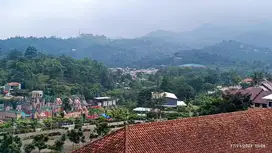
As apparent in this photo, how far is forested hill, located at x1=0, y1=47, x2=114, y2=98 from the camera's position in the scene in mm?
62125

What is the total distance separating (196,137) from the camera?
39.6ft

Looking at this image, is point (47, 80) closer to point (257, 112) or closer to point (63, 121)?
point (63, 121)

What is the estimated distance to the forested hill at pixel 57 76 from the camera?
62125 mm

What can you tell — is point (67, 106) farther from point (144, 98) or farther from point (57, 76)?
point (57, 76)

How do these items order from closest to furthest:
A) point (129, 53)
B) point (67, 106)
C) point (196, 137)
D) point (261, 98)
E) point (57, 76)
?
point (196, 137) → point (261, 98) → point (67, 106) → point (57, 76) → point (129, 53)

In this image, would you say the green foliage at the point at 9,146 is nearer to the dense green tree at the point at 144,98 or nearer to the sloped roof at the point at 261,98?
the sloped roof at the point at 261,98

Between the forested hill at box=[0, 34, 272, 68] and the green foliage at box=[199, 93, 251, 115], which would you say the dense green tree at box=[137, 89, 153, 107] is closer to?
the green foliage at box=[199, 93, 251, 115]

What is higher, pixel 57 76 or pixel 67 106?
pixel 57 76

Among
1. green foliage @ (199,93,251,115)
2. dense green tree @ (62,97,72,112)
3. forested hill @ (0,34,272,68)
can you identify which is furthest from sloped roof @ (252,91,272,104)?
forested hill @ (0,34,272,68)

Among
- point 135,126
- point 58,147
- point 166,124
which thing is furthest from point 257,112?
point 58,147

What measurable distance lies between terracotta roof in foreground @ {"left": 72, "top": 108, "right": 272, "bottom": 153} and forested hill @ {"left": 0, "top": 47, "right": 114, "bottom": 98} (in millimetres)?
46909

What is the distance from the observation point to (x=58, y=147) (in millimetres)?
25078

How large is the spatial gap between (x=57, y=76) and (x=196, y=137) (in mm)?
59526

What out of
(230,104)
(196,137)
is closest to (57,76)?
(230,104)
